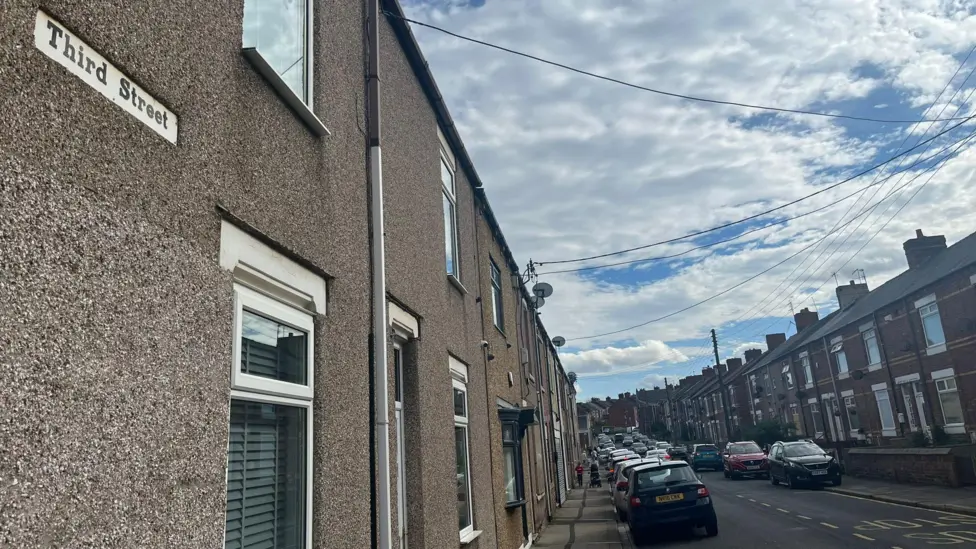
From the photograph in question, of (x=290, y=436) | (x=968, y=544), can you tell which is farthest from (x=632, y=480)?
(x=290, y=436)

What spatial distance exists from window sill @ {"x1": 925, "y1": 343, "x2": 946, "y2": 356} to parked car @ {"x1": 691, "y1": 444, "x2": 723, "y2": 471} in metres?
15.7

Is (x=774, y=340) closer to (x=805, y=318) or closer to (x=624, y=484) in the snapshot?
(x=805, y=318)

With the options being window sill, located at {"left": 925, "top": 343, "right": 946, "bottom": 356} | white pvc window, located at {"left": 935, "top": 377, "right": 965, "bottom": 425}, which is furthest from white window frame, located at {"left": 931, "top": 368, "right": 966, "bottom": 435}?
window sill, located at {"left": 925, "top": 343, "right": 946, "bottom": 356}

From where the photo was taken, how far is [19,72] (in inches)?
81.1

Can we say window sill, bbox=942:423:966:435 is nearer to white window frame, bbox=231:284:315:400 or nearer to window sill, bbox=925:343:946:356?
window sill, bbox=925:343:946:356

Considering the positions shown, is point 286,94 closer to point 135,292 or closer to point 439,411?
point 135,292

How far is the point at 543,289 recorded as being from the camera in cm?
1953

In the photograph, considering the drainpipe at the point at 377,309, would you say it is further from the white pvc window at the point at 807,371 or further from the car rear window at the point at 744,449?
the white pvc window at the point at 807,371

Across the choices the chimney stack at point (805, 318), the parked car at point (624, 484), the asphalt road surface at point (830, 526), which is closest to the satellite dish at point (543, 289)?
the parked car at point (624, 484)

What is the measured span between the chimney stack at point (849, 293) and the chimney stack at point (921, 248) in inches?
387

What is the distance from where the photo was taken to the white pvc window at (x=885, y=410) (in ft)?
97.4

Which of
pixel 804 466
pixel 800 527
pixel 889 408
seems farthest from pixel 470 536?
pixel 889 408

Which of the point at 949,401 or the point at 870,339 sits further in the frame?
the point at 870,339

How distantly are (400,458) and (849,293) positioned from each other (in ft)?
136
